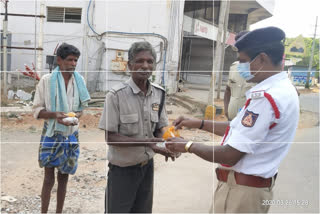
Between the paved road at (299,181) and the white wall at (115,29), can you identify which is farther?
the white wall at (115,29)

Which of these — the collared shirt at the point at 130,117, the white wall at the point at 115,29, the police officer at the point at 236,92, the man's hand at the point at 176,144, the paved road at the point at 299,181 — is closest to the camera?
the man's hand at the point at 176,144

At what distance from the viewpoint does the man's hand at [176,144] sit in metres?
1.50

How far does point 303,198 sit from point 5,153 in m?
4.34

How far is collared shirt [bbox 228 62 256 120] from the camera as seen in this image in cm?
339

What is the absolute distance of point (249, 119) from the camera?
1238mm

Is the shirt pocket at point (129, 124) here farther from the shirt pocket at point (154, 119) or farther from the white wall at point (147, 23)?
the white wall at point (147, 23)

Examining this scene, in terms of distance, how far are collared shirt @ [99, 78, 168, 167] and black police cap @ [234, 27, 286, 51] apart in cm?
76

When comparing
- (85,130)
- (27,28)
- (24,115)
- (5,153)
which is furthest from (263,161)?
(27,28)

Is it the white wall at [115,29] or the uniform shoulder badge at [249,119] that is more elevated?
the white wall at [115,29]

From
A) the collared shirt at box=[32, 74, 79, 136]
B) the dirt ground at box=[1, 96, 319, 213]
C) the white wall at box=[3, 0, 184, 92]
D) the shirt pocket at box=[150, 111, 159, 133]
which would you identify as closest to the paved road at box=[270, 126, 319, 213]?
the dirt ground at box=[1, 96, 319, 213]

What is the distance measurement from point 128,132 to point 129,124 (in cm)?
6

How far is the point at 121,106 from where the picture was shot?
5.51ft

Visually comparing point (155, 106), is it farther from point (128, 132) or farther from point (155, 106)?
point (128, 132)

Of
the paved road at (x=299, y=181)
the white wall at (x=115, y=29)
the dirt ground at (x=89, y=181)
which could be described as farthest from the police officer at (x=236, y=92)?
the white wall at (x=115, y=29)
